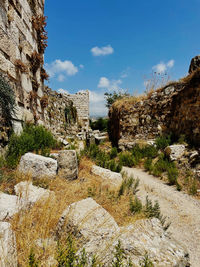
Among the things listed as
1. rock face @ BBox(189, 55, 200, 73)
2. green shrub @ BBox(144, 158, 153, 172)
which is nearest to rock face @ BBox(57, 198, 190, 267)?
green shrub @ BBox(144, 158, 153, 172)

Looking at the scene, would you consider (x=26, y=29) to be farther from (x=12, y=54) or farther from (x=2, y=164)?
(x=2, y=164)

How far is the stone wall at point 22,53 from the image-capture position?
4.29m

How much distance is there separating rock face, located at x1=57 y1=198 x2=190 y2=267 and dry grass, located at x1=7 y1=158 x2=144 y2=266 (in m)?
0.24

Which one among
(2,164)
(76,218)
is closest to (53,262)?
(76,218)

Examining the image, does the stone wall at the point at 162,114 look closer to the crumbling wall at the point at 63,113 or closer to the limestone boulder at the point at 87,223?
the crumbling wall at the point at 63,113

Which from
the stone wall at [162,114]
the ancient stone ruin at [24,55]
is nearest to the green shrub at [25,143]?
the ancient stone ruin at [24,55]

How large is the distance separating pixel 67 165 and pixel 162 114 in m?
6.64

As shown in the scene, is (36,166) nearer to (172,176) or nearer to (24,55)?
(172,176)

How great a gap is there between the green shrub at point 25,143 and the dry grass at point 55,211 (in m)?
1.12

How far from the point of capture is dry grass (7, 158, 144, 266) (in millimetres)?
1608

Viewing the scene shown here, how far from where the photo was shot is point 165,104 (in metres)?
8.51

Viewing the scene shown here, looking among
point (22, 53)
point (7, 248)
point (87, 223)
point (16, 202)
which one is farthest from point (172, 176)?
point (22, 53)

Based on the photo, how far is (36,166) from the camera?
3.41m

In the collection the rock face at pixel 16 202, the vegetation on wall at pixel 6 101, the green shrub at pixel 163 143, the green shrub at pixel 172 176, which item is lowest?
the green shrub at pixel 172 176
